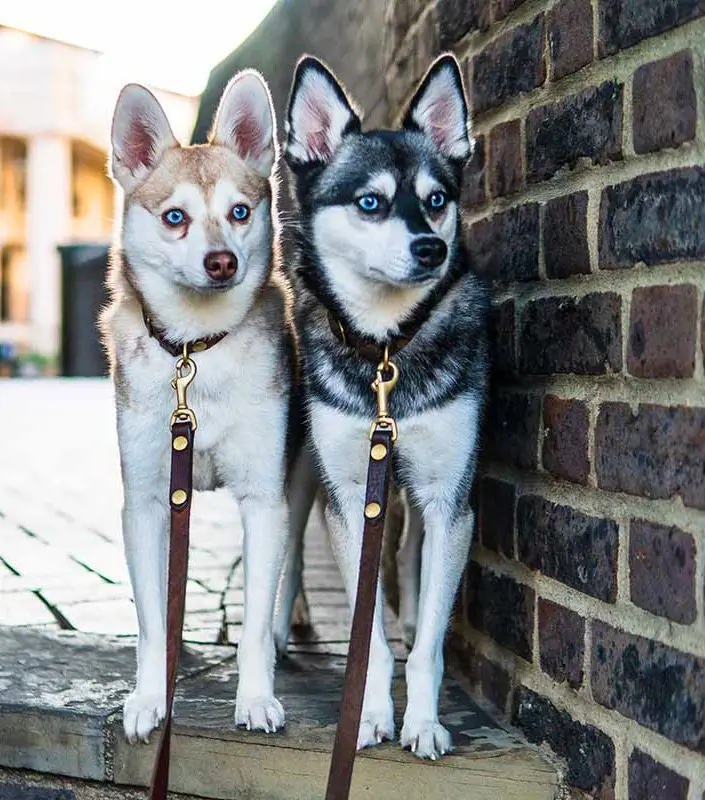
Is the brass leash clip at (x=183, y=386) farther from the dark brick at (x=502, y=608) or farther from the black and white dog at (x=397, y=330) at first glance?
the dark brick at (x=502, y=608)

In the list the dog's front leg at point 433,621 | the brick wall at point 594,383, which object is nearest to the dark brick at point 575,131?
the brick wall at point 594,383

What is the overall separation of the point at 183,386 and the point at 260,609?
1.67 feet

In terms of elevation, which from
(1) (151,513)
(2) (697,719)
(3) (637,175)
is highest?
(3) (637,175)

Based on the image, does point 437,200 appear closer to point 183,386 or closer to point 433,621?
point 183,386

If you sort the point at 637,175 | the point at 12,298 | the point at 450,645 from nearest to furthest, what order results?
the point at 637,175 < the point at 450,645 < the point at 12,298

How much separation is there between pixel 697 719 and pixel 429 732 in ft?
2.10

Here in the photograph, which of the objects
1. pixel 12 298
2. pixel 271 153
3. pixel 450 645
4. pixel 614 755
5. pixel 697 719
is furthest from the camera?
pixel 12 298

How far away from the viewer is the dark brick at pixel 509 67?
220 cm

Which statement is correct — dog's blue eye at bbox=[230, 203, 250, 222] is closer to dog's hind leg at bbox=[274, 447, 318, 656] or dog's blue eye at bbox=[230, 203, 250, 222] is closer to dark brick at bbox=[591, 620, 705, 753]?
dog's hind leg at bbox=[274, 447, 318, 656]

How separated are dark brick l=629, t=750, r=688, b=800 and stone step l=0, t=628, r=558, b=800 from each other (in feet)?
0.88

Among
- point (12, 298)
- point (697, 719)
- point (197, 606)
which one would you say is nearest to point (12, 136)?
point (12, 298)

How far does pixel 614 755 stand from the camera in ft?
6.42

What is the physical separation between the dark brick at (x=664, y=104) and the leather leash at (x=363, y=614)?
709mm

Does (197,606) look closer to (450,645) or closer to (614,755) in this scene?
(450,645)
